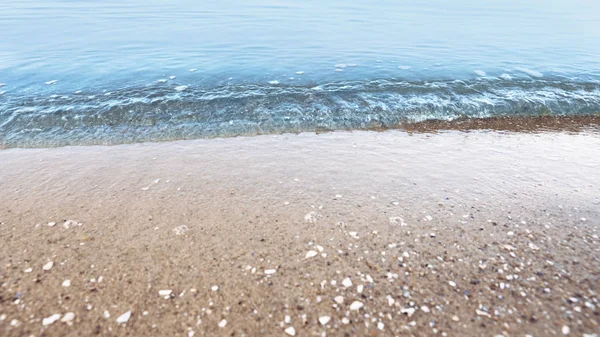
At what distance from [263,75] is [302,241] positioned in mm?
10504

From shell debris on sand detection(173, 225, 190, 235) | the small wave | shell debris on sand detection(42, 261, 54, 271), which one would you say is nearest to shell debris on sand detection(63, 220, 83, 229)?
shell debris on sand detection(42, 261, 54, 271)

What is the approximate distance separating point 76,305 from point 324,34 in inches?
913

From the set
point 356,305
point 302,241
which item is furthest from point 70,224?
point 356,305

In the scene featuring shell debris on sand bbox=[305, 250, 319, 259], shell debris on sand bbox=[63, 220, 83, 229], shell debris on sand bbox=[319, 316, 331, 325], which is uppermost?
shell debris on sand bbox=[319, 316, 331, 325]

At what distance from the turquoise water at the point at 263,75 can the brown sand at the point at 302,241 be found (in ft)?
6.84

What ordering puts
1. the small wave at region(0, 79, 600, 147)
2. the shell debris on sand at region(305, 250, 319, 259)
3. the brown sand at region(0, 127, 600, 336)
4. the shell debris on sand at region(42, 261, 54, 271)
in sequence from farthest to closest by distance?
1. the small wave at region(0, 79, 600, 147)
2. the shell debris on sand at region(305, 250, 319, 259)
3. the shell debris on sand at region(42, 261, 54, 271)
4. the brown sand at region(0, 127, 600, 336)

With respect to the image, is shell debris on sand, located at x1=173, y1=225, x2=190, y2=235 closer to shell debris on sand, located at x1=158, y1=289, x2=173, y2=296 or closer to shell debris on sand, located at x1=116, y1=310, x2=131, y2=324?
shell debris on sand, located at x1=158, y1=289, x2=173, y2=296

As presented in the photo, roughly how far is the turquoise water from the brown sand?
82.1 inches

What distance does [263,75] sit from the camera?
44.8ft

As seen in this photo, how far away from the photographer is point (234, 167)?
643cm

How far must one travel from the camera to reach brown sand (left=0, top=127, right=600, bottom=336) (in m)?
3.21

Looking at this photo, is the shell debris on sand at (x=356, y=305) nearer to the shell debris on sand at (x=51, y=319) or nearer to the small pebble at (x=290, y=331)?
the small pebble at (x=290, y=331)

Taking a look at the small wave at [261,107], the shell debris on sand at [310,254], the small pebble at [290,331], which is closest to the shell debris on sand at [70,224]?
the shell debris on sand at [310,254]

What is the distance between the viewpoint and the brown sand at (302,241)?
3205 mm
